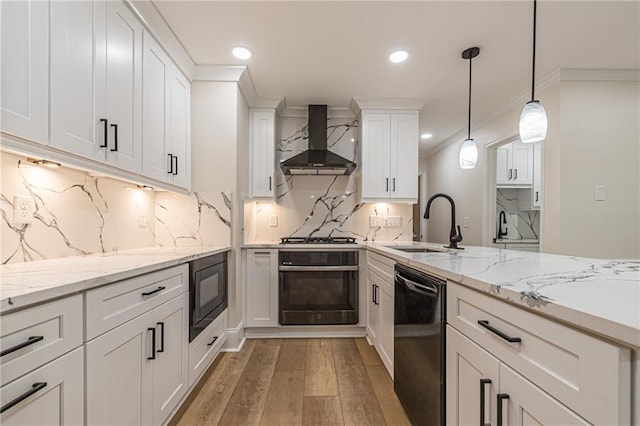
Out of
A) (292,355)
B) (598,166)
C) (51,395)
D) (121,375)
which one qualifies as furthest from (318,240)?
(598,166)

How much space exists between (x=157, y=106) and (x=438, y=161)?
15.4 feet

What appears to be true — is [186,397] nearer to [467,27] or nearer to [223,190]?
[223,190]

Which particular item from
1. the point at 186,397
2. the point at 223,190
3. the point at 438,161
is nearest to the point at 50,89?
the point at 223,190

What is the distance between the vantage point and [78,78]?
1.26 meters

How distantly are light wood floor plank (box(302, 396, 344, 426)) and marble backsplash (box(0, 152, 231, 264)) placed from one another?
1426 mm

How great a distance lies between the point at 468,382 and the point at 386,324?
3.39ft

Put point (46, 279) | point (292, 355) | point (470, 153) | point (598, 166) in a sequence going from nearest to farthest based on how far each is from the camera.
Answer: point (46, 279) → point (470, 153) → point (292, 355) → point (598, 166)

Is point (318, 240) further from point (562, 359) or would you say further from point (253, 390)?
point (562, 359)

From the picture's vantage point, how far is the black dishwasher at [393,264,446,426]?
121cm

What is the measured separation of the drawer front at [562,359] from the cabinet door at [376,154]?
2.21 metres

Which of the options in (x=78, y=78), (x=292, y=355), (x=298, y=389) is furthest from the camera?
(x=292, y=355)

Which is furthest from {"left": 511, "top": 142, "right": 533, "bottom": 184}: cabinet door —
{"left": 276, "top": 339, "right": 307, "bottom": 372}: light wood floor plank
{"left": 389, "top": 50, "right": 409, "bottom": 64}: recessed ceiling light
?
{"left": 276, "top": 339, "right": 307, "bottom": 372}: light wood floor plank

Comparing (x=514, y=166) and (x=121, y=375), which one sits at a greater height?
(x=514, y=166)

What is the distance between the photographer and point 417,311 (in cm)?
143
